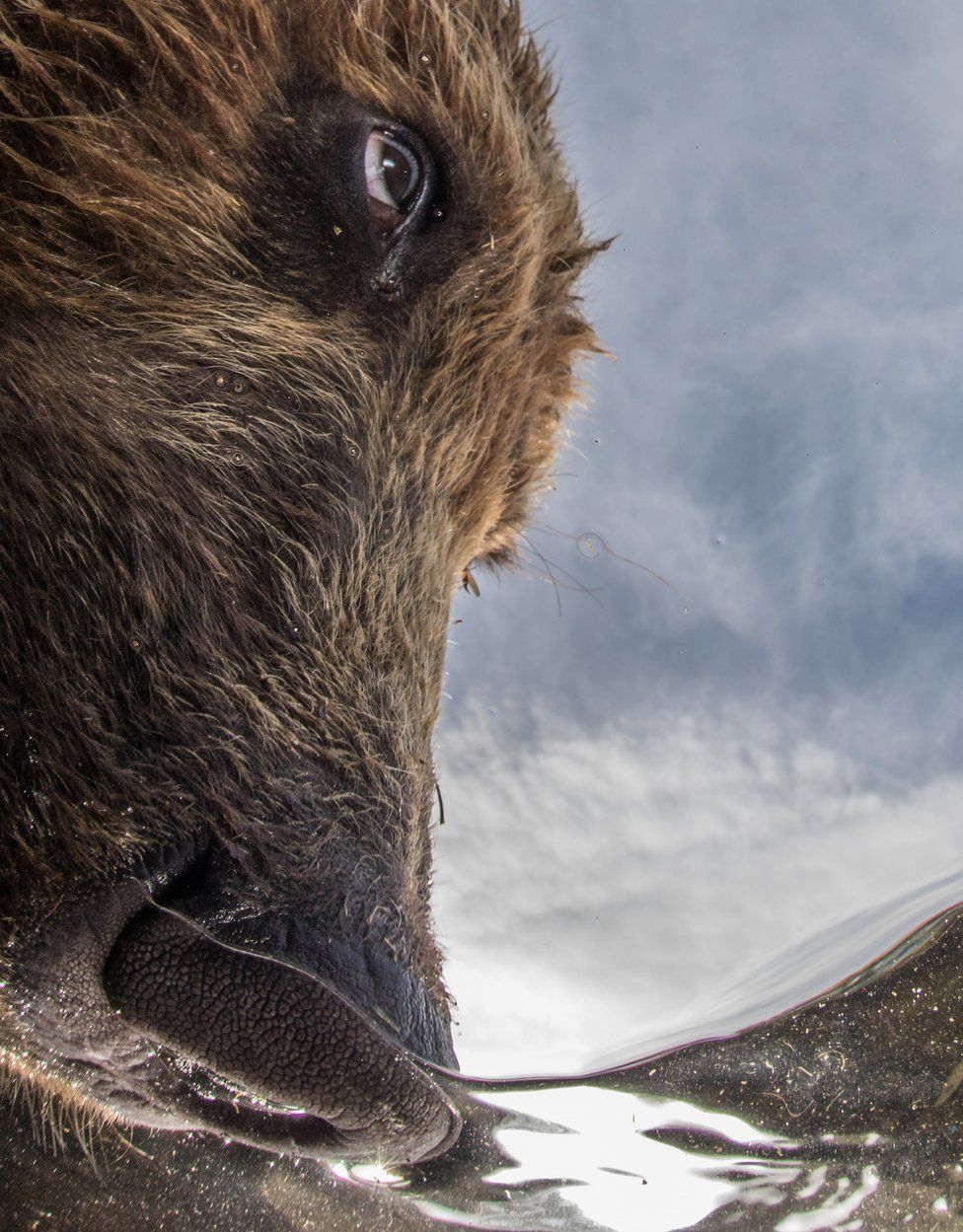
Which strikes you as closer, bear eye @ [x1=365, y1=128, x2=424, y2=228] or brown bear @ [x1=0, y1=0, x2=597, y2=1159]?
brown bear @ [x1=0, y1=0, x2=597, y2=1159]

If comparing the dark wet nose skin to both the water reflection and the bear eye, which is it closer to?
the water reflection

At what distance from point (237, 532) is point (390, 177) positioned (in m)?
0.67

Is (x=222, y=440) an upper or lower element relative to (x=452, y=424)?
lower

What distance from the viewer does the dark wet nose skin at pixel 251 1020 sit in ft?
3.17

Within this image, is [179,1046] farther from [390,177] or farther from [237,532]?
[390,177]

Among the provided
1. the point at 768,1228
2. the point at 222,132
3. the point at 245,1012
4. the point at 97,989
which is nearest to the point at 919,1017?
the point at 768,1228

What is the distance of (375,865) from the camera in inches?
48.4

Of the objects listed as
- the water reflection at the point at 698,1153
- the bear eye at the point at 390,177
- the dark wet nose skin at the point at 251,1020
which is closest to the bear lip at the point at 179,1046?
the dark wet nose skin at the point at 251,1020

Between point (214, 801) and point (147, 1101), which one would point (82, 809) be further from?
point (147, 1101)

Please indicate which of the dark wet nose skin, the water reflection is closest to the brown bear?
the dark wet nose skin

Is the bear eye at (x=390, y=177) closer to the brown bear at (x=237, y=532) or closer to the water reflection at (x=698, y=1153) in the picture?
the brown bear at (x=237, y=532)

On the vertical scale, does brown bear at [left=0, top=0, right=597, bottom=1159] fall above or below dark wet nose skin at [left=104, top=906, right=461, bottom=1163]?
above

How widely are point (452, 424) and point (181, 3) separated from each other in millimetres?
Answer: 763

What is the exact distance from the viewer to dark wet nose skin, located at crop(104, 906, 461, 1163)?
0.97m
